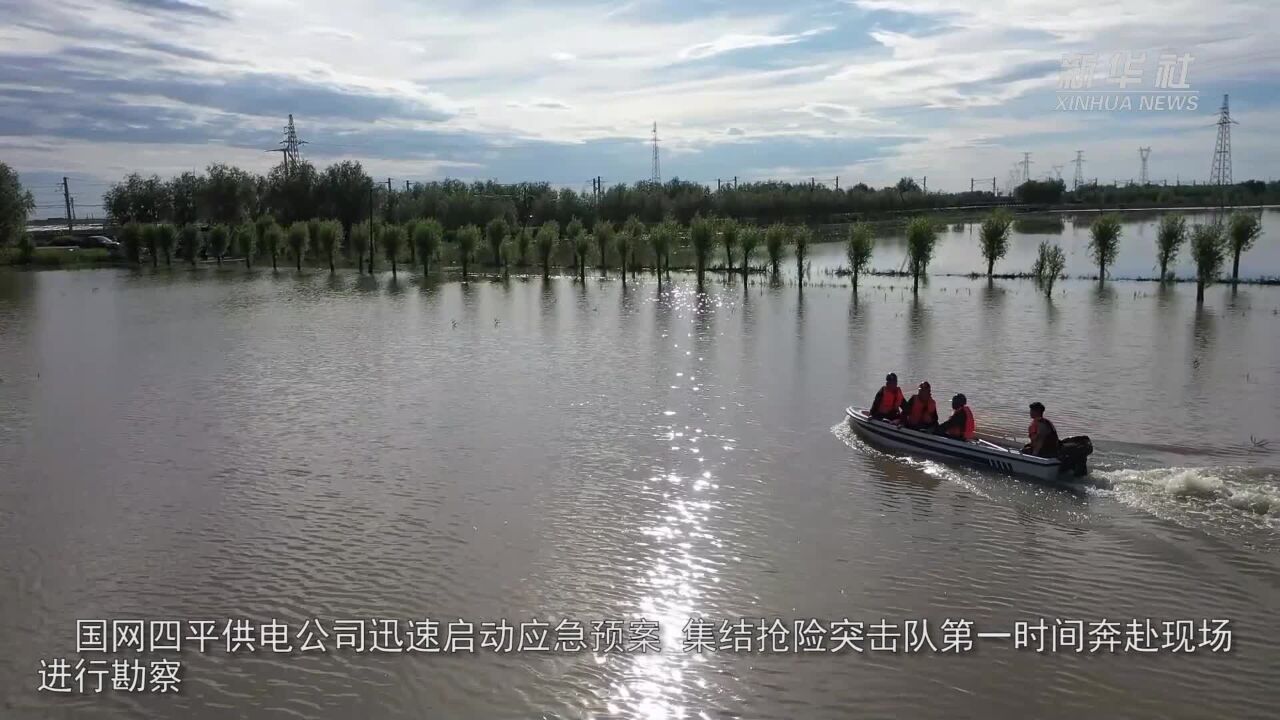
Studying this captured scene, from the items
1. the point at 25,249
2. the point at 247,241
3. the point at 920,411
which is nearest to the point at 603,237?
the point at 247,241

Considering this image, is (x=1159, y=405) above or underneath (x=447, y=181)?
underneath

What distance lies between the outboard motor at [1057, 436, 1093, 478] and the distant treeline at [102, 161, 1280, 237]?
76.9 m

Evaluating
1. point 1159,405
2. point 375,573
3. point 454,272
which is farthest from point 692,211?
point 375,573

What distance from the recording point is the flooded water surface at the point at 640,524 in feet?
31.3

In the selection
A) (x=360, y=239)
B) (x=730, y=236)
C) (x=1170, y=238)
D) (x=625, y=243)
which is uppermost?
(x=360, y=239)

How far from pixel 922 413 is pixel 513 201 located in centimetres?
10247

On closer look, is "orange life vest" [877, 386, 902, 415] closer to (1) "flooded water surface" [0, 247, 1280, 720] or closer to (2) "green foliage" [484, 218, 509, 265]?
(1) "flooded water surface" [0, 247, 1280, 720]

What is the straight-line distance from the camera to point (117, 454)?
17656 mm

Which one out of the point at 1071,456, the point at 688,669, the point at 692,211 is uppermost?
the point at 692,211

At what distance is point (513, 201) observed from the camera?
115312 mm

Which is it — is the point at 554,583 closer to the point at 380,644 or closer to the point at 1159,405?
the point at 380,644

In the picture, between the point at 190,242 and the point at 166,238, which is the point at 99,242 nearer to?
the point at 190,242

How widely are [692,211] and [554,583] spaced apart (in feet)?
327

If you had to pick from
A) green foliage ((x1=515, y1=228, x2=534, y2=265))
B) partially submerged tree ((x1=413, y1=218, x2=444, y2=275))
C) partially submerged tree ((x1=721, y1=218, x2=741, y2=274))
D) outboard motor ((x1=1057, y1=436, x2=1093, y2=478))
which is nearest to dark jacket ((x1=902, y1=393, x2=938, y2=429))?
outboard motor ((x1=1057, y1=436, x2=1093, y2=478))
